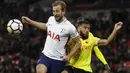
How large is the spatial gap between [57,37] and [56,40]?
0.06m

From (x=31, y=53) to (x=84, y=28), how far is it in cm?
837

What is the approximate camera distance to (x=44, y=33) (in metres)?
20.0

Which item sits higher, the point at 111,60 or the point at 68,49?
the point at 68,49

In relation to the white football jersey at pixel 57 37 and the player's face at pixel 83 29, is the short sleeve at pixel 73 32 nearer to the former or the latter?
the white football jersey at pixel 57 37

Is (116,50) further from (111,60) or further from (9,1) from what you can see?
(9,1)

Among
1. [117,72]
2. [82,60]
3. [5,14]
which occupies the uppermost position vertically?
[82,60]

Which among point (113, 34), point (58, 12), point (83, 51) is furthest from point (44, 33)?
point (58, 12)

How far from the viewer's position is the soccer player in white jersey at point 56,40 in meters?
9.53

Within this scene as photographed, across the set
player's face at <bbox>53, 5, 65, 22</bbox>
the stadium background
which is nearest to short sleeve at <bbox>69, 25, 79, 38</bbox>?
player's face at <bbox>53, 5, 65, 22</bbox>

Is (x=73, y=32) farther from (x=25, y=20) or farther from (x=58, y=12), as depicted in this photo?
(x=25, y=20)

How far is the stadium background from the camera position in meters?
18.0

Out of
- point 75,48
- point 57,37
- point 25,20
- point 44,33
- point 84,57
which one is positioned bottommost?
point 44,33

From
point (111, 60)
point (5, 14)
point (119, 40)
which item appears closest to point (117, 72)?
point (111, 60)

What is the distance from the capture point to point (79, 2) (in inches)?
887
